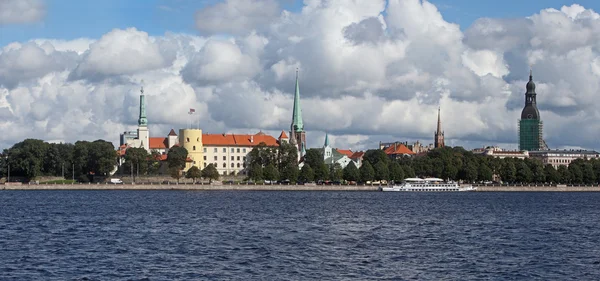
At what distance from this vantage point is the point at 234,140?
14888cm

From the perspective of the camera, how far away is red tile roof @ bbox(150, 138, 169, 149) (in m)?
148

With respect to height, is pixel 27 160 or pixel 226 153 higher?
pixel 226 153

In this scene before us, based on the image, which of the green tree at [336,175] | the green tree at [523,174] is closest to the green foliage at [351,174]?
the green tree at [336,175]

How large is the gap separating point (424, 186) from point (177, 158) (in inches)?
1418

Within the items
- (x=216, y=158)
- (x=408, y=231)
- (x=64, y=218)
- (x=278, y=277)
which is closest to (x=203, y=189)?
(x=216, y=158)

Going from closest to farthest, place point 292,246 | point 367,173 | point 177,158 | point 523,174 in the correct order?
point 292,246 → point 367,173 → point 177,158 → point 523,174

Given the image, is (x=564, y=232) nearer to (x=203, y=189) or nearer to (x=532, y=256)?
(x=532, y=256)

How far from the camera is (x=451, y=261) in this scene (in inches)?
1277

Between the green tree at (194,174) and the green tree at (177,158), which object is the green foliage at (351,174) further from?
the green tree at (177,158)

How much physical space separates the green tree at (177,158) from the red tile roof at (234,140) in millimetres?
18247

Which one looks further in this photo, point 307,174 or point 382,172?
point 382,172

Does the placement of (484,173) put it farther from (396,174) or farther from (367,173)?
(367,173)

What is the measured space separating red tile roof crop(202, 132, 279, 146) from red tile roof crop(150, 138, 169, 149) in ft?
22.8

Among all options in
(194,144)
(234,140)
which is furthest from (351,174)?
(234,140)
